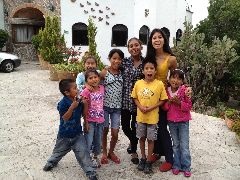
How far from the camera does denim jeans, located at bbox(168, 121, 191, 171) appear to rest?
5148mm

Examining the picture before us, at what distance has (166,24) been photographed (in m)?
20.9

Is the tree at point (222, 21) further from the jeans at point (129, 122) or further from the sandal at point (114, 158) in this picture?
the sandal at point (114, 158)

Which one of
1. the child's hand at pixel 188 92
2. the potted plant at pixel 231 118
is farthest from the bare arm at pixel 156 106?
the potted plant at pixel 231 118

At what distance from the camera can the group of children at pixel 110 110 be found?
188 inches

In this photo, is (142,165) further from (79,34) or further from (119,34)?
(119,34)

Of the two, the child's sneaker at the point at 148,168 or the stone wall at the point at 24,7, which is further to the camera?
the stone wall at the point at 24,7

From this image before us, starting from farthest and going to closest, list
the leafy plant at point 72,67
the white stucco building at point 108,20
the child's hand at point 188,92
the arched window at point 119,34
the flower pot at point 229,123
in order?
1. the arched window at point 119,34
2. the white stucco building at point 108,20
3. the leafy plant at point 72,67
4. the flower pot at point 229,123
5. the child's hand at point 188,92

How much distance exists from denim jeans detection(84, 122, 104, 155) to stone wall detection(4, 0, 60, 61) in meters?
15.0

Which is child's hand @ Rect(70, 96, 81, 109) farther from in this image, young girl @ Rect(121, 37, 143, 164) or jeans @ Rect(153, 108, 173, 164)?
jeans @ Rect(153, 108, 173, 164)

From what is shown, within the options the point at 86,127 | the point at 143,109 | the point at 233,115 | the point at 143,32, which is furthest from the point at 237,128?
the point at 143,32

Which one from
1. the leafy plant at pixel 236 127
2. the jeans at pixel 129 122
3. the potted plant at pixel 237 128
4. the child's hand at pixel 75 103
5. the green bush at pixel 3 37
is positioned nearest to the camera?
the child's hand at pixel 75 103

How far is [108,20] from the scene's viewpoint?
18.8 m

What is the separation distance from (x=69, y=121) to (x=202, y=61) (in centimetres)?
1035

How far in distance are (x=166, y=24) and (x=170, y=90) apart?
649 inches
